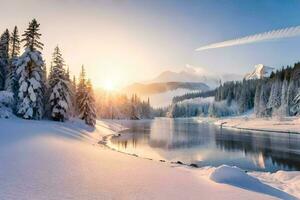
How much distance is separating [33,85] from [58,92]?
567 centimetres

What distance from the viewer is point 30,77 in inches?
1708

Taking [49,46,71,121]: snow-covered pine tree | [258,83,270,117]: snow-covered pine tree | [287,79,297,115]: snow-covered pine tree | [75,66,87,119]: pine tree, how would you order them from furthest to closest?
[258,83,270,117]: snow-covered pine tree
[287,79,297,115]: snow-covered pine tree
[75,66,87,119]: pine tree
[49,46,71,121]: snow-covered pine tree

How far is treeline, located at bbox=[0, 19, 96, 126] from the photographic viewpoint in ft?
137

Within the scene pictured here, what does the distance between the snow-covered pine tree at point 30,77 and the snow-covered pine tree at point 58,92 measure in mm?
2539

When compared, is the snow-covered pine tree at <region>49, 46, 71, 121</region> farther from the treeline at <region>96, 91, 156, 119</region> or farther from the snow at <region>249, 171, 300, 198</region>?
the treeline at <region>96, 91, 156, 119</region>

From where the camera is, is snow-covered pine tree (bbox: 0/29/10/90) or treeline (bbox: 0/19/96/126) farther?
snow-covered pine tree (bbox: 0/29/10/90)

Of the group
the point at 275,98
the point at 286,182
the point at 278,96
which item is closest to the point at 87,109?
the point at 286,182

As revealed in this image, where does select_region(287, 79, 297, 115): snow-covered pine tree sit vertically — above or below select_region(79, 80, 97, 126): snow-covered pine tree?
above

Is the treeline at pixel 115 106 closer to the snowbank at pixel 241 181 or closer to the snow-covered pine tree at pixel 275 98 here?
the snow-covered pine tree at pixel 275 98

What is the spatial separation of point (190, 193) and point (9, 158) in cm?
955

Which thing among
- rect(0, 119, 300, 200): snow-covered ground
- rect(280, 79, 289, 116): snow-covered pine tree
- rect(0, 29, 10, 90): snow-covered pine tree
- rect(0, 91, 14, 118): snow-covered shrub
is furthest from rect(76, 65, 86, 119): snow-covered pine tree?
rect(280, 79, 289, 116): snow-covered pine tree

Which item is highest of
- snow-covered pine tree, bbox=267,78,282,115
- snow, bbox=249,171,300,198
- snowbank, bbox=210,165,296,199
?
snow-covered pine tree, bbox=267,78,282,115

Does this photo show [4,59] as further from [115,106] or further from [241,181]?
[115,106]

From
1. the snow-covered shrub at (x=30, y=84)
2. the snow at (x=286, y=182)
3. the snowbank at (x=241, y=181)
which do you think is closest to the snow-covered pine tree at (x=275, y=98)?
the snow-covered shrub at (x=30, y=84)
